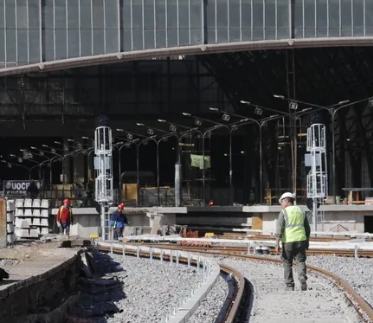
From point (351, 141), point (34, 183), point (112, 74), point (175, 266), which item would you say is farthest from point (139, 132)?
point (175, 266)

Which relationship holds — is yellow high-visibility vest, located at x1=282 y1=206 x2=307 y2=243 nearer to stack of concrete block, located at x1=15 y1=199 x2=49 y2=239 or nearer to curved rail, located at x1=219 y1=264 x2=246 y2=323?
curved rail, located at x1=219 y1=264 x2=246 y2=323

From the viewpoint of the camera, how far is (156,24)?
56.5 meters

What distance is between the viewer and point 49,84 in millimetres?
79438

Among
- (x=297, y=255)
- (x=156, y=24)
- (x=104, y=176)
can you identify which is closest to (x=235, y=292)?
(x=297, y=255)

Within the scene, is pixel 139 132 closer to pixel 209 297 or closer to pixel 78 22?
pixel 78 22

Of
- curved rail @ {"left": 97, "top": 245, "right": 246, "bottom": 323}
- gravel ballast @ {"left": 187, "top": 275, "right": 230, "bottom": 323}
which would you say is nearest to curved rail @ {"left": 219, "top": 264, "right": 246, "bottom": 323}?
curved rail @ {"left": 97, "top": 245, "right": 246, "bottom": 323}

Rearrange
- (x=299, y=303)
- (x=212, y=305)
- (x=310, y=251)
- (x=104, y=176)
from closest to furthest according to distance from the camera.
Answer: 1. (x=299, y=303)
2. (x=212, y=305)
3. (x=310, y=251)
4. (x=104, y=176)

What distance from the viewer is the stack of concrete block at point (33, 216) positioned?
4153 centimetres

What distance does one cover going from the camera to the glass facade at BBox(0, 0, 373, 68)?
55.9m

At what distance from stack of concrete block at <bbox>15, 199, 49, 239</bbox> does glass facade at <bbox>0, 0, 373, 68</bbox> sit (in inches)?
664

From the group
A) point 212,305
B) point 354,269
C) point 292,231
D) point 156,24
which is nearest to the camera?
point 212,305

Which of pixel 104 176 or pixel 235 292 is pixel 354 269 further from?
pixel 104 176

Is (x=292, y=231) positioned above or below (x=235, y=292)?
above

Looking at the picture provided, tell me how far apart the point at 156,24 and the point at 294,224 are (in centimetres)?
4229
